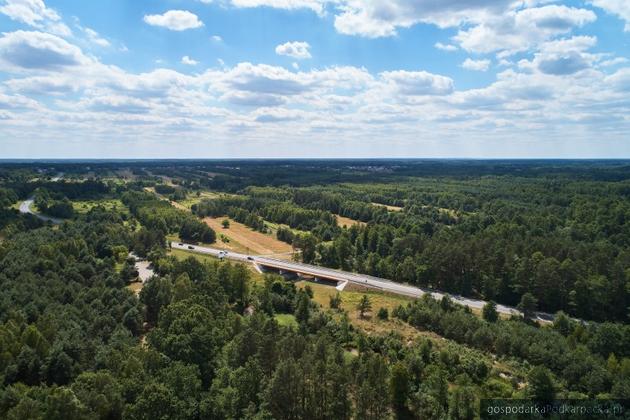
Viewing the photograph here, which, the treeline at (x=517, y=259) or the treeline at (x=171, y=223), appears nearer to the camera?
the treeline at (x=517, y=259)

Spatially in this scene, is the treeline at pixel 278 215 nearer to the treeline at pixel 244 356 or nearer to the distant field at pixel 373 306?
the distant field at pixel 373 306

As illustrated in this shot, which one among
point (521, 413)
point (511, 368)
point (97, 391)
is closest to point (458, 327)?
point (511, 368)

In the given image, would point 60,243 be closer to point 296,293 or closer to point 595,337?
point 296,293

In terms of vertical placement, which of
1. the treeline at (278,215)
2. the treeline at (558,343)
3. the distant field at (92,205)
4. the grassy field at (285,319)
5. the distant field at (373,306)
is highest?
the distant field at (92,205)

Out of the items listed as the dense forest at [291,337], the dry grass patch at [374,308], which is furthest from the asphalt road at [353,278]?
the dense forest at [291,337]

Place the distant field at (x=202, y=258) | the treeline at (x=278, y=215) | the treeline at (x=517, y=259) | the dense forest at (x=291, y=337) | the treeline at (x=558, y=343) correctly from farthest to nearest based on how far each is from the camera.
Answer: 1. the treeline at (x=278, y=215)
2. the distant field at (x=202, y=258)
3. the treeline at (x=517, y=259)
4. the treeline at (x=558, y=343)
5. the dense forest at (x=291, y=337)
